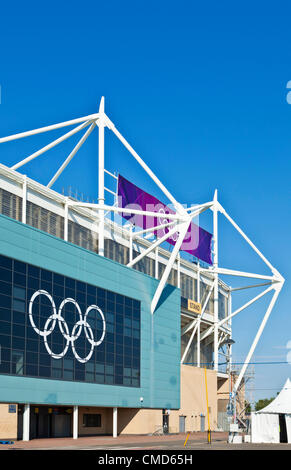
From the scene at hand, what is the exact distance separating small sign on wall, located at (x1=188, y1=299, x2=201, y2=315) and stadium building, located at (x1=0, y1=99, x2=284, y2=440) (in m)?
0.29

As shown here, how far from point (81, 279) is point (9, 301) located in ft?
32.2

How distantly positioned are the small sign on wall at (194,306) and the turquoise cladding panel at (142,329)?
10535mm

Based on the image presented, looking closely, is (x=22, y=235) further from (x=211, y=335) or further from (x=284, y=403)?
(x=211, y=335)

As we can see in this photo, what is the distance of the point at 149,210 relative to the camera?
7444cm

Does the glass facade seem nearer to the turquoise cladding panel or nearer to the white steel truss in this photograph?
the turquoise cladding panel

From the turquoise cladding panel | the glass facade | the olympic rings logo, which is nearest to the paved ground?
the turquoise cladding panel

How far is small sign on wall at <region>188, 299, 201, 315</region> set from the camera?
281ft

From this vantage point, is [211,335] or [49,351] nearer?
[49,351]

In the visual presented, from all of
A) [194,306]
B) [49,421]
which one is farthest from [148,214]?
[194,306]

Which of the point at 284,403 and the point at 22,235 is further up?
the point at 22,235

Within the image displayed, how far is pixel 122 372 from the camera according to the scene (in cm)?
6188
